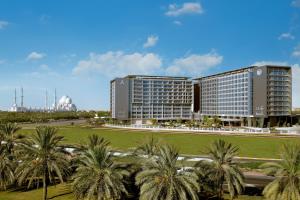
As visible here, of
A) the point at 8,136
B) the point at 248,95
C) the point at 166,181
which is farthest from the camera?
the point at 248,95

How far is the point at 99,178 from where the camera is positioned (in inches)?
1372

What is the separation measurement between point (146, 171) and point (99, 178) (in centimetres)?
518

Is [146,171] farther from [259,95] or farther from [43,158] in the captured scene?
[259,95]

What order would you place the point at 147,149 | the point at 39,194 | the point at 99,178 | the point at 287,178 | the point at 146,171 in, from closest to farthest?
the point at 146,171
the point at 287,178
the point at 99,178
the point at 147,149
the point at 39,194

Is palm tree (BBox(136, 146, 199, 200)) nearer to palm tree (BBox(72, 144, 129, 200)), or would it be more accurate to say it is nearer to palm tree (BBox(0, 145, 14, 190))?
palm tree (BBox(72, 144, 129, 200))

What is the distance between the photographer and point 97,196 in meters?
34.8

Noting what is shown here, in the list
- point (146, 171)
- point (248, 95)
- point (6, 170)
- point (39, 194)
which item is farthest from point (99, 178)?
point (248, 95)

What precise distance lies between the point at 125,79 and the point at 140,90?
35.2 ft

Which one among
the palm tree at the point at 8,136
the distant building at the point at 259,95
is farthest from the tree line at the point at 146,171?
the distant building at the point at 259,95

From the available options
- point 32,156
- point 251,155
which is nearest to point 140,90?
point 251,155

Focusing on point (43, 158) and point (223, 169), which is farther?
point (43, 158)

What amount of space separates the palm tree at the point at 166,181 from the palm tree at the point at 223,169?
4867 millimetres

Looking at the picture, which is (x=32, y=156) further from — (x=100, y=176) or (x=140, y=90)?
(x=140, y=90)

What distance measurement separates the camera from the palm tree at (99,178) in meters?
34.4
